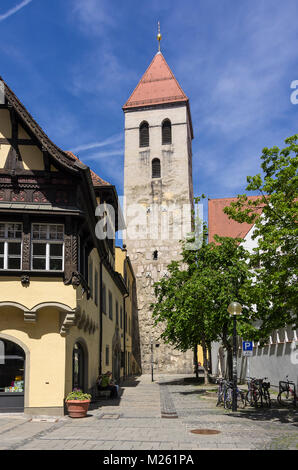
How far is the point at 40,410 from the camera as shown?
51.4ft

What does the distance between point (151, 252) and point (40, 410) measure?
3439cm

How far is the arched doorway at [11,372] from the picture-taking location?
16.0 meters

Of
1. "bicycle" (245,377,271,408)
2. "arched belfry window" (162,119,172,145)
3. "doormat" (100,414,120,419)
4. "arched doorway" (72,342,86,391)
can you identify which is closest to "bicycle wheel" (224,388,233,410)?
"bicycle" (245,377,271,408)

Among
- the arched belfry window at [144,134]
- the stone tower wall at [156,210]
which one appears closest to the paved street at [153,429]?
the stone tower wall at [156,210]

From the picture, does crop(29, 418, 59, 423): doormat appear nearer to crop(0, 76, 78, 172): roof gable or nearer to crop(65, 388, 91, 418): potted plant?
crop(65, 388, 91, 418): potted plant

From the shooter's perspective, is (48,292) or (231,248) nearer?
(48,292)

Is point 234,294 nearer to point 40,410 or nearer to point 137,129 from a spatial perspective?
point 40,410

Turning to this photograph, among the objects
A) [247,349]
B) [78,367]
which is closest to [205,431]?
[247,349]

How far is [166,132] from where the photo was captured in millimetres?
53750

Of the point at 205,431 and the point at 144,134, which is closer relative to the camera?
the point at 205,431

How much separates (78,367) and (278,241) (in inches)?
375

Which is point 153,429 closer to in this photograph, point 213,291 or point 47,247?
point 47,247
